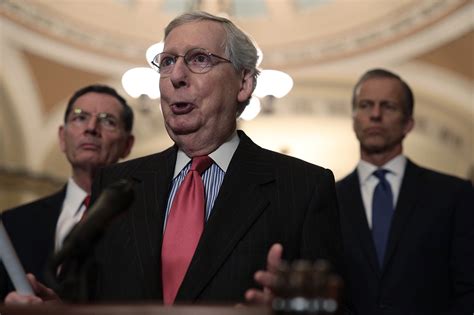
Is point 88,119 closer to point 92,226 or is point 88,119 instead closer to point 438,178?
point 438,178

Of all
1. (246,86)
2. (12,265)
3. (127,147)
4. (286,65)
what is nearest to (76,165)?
(127,147)

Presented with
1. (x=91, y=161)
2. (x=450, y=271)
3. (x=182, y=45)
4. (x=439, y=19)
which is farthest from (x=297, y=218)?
(x=439, y=19)

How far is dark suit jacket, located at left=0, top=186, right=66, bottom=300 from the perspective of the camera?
353 cm

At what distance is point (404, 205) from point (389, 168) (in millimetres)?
284

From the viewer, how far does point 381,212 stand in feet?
12.2

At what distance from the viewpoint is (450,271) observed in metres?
3.42

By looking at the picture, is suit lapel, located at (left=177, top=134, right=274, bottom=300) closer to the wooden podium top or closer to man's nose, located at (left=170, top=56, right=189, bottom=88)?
man's nose, located at (left=170, top=56, right=189, bottom=88)

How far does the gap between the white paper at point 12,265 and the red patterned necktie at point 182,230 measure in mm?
426

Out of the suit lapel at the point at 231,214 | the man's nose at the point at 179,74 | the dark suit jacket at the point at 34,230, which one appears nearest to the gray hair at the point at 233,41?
the man's nose at the point at 179,74

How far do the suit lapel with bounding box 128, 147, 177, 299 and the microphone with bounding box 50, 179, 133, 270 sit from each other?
1.43 feet

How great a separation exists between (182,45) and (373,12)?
929 centimetres

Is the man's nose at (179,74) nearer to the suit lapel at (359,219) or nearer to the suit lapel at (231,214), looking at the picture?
the suit lapel at (231,214)

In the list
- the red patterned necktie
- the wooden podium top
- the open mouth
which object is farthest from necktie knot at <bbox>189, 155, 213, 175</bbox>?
the wooden podium top

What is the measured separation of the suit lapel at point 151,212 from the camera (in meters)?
2.36
